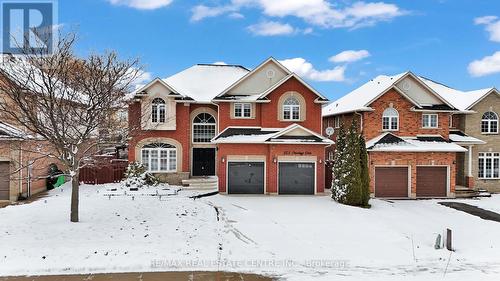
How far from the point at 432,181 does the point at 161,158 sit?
1901 cm

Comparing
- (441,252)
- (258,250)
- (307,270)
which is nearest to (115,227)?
(258,250)

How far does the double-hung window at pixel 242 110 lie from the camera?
2591 centimetres

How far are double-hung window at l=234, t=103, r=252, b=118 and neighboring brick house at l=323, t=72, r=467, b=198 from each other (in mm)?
7016

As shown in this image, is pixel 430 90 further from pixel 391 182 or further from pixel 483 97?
pixel 391 182

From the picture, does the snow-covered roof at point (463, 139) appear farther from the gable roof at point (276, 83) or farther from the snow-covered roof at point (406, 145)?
the gable roof at point (276, 83)

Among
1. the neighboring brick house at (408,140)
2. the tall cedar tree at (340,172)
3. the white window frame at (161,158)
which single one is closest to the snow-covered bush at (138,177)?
the white window frame at (161,158)

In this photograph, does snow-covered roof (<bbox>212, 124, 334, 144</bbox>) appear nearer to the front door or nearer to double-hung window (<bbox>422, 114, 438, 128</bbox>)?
the front door

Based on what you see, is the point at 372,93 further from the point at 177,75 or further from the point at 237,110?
the point at 177,75

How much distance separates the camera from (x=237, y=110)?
85.1 feet

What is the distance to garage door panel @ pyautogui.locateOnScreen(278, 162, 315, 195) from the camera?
2495cm

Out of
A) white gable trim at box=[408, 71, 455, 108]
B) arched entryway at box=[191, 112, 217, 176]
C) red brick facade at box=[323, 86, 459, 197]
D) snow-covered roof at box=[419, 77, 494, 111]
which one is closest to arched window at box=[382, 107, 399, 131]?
red brick facade at box=[323, 86, 459, 197]

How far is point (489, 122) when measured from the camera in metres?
29.2

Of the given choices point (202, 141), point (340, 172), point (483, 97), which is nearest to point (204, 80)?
point (202, 141)

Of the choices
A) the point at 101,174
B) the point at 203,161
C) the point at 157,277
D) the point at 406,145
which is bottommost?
the point at 157,277
